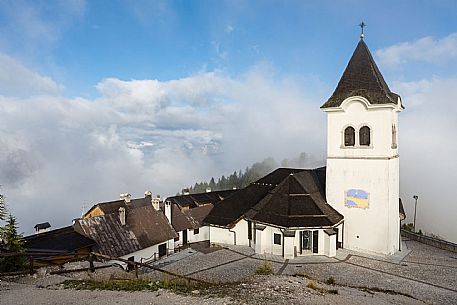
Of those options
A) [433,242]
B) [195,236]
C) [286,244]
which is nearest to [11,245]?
[286,244]

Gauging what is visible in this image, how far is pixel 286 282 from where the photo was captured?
14.0 meters

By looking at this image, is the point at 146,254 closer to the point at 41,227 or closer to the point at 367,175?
A: the point at 41,227

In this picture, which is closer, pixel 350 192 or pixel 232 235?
pixel 350 192

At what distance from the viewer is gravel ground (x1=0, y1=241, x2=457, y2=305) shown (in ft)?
35.0

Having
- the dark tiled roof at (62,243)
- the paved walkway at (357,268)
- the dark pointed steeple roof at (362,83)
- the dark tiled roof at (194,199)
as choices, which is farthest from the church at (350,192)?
the dark tiled roof at (194,199)

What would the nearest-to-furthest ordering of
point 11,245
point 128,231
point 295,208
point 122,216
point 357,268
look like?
point 11,245, point 357,268, point 295,208, point 128,231, point 122,216

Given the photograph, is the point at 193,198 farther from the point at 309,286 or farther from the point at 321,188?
the point at 309,286

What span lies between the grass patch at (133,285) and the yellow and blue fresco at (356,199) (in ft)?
51.9

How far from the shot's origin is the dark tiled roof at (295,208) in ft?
77.9

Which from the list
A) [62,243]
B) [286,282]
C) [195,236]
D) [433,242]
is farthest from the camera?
[195,236]

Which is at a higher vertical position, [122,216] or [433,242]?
[122,216]

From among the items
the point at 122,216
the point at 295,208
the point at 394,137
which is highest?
the point at 394,137

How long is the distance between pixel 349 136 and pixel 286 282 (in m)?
14.4

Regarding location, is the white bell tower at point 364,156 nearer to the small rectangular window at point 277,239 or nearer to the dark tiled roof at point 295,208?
the dark tiled roof at point 295,208
